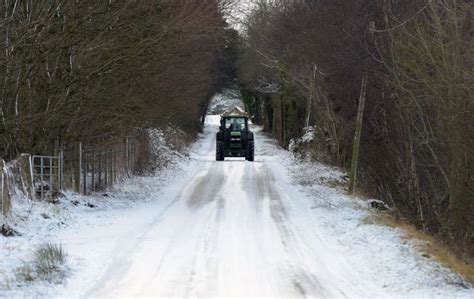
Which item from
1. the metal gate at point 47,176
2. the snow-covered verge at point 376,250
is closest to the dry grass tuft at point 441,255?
the snow-covered verge at point 376,250

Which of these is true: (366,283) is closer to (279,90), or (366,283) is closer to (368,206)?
(368,206)

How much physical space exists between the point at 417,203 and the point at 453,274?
951cm

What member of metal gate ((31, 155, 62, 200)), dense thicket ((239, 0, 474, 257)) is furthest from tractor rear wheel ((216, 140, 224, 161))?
metal gate ((31, 155, 62, 200))

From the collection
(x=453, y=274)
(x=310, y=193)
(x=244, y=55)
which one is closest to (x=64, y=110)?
(x=310, y=193)

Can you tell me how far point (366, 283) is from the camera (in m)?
8.62

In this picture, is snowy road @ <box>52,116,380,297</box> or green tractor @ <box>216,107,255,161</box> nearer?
snowy road @ <box>52,116,380,297</box>

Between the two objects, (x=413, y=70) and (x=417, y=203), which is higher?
(x=413, y=70)

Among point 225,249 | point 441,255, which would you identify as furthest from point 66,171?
point 441,255

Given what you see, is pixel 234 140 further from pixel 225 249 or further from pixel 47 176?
pixel 225 249

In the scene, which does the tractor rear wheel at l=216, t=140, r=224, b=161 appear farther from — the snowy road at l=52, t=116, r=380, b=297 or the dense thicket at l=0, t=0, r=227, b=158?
the snowy road at l=52, t=116, r=380, b=297

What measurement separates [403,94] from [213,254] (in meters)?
9.11

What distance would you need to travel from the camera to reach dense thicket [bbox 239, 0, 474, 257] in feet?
47.0

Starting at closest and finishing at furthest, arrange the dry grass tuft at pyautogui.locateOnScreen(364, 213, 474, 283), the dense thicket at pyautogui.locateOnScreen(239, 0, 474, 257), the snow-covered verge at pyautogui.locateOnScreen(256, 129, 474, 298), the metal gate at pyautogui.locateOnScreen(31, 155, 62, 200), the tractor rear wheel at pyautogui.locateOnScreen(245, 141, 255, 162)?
the snow-covered verge at pyautogui.locateOnScreen(256, 129, 474, 298) → the dry grass tuft at pyautogui.locateOnScreen(364, 213, 474, 283) → the dense thicket at pyautogui.locateOnScreen(239, 0, 474, 257) → the metal gate at pyautogui.locateOnScreen(31, 155, 62, 200) → the tractor rear wheel at pyautogui.locateOnScreen(245, 141, 255, 162)

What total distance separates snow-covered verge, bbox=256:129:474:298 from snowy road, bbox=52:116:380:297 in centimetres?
31
